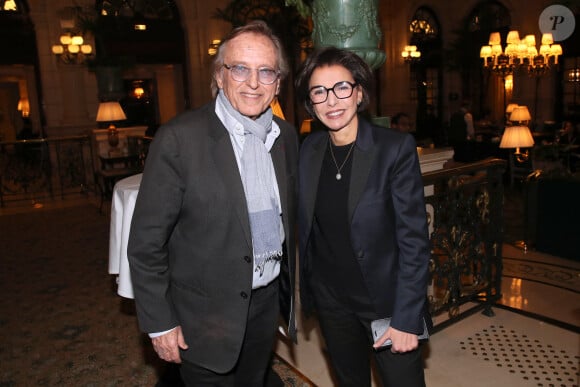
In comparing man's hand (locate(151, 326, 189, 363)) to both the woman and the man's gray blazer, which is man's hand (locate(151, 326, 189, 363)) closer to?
the man's gray blazer

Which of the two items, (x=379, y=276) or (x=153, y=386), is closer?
(x=379, y=276)

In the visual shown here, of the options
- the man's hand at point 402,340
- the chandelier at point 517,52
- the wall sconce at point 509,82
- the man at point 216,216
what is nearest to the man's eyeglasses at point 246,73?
the man at point 216,216

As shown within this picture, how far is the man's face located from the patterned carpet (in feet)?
6.22

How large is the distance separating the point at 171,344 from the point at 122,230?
3.40 feet

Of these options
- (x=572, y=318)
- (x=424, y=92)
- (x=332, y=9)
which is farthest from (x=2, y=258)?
(x=424, y=92)

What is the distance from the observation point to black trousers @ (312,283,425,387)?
1.81m

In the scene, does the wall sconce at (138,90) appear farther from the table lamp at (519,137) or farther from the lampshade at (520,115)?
the table lamp at (519,137)

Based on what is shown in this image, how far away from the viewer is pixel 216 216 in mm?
1622

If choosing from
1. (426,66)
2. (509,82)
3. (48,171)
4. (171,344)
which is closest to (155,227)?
(171,344)

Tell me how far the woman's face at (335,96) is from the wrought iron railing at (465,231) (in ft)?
5.03

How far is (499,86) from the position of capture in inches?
781

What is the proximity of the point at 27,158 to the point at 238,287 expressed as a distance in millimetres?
11577

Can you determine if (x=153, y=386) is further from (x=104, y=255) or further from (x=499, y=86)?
(x=499, y=86)

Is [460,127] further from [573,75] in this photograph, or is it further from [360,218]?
[360,218]
